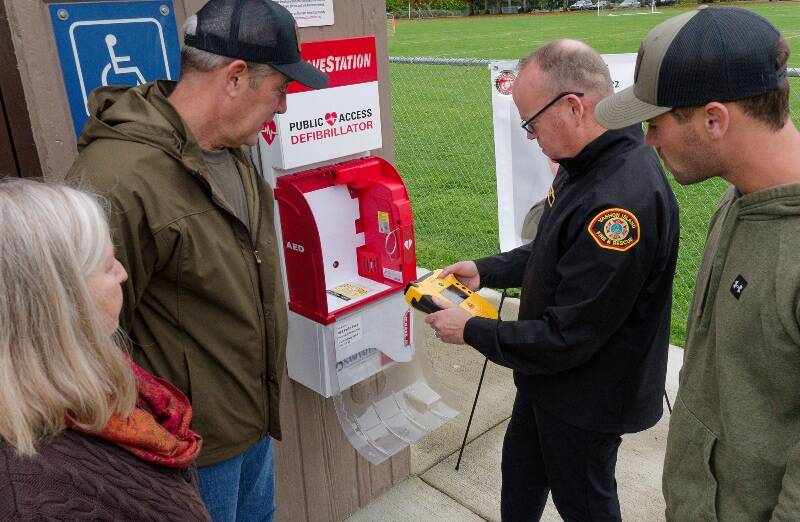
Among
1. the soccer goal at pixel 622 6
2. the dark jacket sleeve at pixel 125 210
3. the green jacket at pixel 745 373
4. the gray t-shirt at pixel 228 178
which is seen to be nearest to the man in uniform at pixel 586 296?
the green jacket at pixel 745 373

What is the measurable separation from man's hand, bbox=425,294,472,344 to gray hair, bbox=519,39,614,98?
761 millimetres

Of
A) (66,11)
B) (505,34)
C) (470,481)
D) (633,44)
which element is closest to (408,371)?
(470,481)

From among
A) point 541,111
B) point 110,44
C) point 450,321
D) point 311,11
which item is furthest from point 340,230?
point 110,44

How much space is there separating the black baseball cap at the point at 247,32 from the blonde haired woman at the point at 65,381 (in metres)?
0.70

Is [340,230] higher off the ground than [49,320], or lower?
lower

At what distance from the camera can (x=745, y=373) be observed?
4.49ft

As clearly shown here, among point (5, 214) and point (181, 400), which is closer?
point (5, 214)

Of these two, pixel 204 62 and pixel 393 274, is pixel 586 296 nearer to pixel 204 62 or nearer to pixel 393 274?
pixel 393 274

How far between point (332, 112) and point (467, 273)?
30.3 inches

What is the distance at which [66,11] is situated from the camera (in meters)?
1.71

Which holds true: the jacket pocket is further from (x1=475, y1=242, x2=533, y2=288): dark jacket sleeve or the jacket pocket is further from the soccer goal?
the soccer goal

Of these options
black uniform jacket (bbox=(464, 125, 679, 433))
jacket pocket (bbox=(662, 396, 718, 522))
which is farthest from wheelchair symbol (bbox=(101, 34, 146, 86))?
jacket pocket (bbox=(662, 396, 718, 522))

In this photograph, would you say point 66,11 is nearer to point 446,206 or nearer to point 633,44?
point 446,206

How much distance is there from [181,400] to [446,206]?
5851 millimetres
